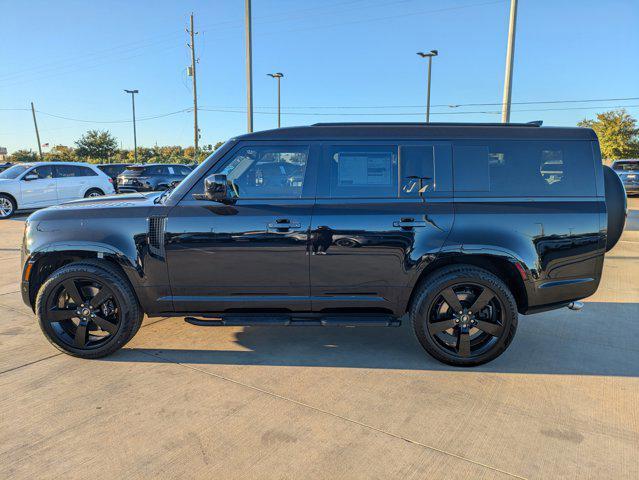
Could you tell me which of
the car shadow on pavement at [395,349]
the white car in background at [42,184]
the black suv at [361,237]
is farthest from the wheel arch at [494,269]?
the white car in background at [42,184]

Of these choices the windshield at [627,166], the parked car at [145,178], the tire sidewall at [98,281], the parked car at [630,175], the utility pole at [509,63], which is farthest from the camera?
the windshield at [627,166]

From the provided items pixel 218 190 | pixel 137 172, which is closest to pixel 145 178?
pixel 137 172

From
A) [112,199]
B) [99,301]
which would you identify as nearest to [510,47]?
[112,199]

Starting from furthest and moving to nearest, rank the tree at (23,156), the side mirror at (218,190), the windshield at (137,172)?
1. the tree at (23,156)
2. the windshield at (137,172)
3. the side mirror at (218,190)

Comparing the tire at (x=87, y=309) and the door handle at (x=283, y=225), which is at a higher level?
the door handle at (x=283, y=225)

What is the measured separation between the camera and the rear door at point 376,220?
3.43m

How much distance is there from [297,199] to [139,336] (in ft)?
6.95

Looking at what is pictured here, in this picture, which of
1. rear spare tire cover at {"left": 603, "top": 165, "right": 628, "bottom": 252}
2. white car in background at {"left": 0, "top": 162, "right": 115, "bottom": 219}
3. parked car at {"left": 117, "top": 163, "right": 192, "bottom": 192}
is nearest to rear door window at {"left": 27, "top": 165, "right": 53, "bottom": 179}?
white car in background at {"left": 0, "top": 162, "right": 115, "bottom": 219}

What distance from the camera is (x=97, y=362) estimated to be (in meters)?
3.64

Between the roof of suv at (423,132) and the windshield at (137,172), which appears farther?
the windshield at (137,172)

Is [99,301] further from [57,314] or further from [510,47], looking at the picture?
[510,47]

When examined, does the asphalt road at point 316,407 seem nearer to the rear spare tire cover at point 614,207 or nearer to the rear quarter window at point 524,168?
the rear spare tire cover at point 614,207

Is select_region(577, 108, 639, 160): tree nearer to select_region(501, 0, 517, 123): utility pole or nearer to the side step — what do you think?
select_region(501, 0, 517, 123): utility pole

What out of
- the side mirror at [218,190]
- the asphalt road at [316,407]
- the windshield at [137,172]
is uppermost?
the windshield at [137,172]
